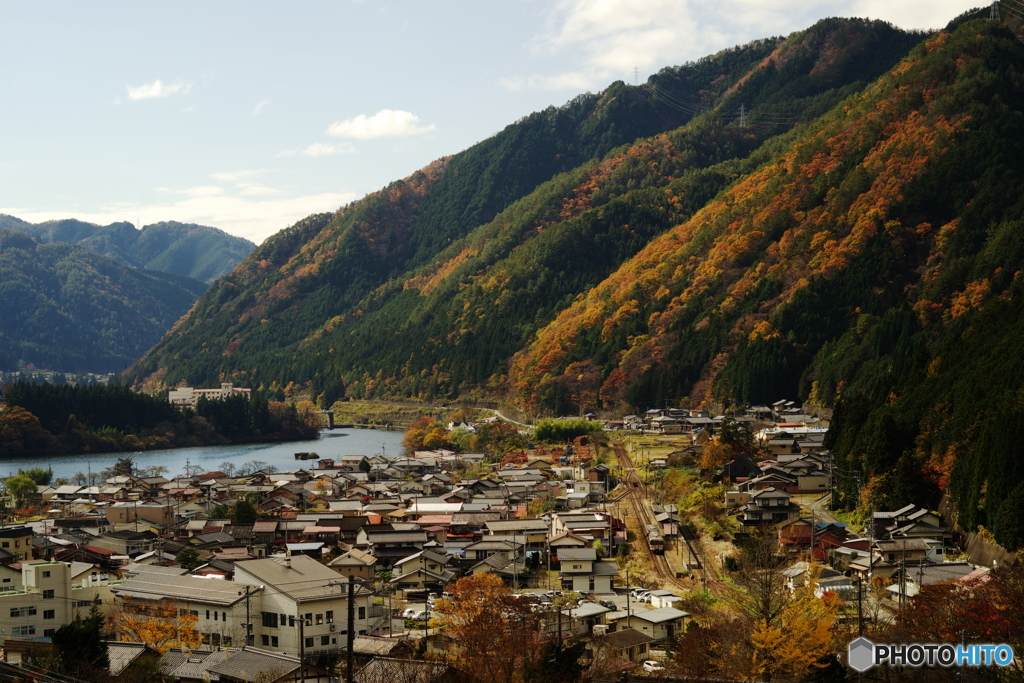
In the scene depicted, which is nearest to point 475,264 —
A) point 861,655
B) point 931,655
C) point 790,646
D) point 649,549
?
point 649,549

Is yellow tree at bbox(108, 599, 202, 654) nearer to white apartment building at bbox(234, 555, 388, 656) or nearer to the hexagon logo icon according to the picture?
white apartment building at bbox(234, 555, 388, 656)

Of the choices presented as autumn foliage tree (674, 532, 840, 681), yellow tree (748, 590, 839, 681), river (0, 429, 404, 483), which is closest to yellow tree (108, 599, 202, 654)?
autumn foliage tree (674, 532, 840, 681)

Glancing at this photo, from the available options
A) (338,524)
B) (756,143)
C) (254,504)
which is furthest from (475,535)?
(756,143)

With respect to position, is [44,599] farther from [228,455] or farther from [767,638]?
[228,455]

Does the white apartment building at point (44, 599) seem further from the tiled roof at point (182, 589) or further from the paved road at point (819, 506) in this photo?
the paved road at point (819, 506)

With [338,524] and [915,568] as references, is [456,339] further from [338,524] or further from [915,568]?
[915,568]

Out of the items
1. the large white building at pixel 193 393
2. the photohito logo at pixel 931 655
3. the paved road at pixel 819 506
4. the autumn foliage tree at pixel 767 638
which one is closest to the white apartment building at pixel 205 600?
the autumn foliage tree at pixel 767 638
